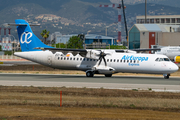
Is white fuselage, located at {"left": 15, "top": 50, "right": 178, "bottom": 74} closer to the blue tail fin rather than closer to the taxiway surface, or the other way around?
the blue tail fin

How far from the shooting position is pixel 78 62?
40.7m

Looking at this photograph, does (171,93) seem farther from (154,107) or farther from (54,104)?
(54,104)

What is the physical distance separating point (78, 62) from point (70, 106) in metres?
22.8

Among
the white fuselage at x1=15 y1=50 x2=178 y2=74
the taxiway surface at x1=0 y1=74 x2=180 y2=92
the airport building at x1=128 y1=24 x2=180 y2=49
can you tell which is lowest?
the taxiway surface at x1=0 y1=74 x2=180 y2=92

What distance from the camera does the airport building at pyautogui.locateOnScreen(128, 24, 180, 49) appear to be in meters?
106

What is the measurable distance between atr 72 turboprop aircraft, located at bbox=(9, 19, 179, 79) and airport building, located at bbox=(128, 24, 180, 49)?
66157 millimetres

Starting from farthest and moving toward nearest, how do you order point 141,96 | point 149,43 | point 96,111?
point 149,43 → point 141,96 → point 96,111

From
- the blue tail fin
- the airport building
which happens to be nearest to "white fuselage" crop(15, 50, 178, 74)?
the blue tail fin

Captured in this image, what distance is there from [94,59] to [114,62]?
9.96 feet

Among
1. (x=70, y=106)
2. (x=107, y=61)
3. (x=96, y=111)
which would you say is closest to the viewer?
(x=96, y=111)

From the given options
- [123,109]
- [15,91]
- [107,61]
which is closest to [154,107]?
[123,109]

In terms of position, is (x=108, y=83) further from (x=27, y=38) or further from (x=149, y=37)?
(x=149, y=37)

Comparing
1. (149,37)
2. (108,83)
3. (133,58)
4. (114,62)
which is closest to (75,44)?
(149,37)

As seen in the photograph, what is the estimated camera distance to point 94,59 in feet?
131
